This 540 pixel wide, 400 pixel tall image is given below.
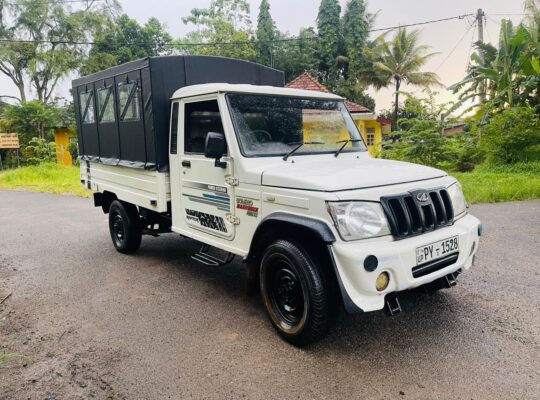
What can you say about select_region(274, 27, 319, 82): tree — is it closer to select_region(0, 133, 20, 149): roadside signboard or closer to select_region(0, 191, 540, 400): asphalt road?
select_region(0, 133, 20, 149): roadside signboard

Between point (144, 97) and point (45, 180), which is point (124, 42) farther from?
point (144, 97)

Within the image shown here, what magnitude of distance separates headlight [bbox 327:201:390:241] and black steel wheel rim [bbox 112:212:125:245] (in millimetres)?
4118

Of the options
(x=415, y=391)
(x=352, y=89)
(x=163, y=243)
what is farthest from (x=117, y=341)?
(x=352, y=89)

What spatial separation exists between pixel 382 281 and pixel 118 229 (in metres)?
4.66

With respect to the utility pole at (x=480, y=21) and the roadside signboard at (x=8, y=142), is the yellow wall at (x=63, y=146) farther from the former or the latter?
the utility pole at (x=480, y=21)

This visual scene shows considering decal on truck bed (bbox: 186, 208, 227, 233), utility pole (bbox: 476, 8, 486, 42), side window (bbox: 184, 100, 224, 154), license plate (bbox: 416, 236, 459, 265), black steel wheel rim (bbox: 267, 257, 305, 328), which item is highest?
utility pole (bbox: 476, 8, 486, 42)

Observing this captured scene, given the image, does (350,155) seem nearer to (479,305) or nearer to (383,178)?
(383,178)

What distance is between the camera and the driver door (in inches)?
162

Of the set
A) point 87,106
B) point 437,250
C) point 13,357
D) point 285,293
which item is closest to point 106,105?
point 87,106

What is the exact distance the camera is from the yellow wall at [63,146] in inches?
971

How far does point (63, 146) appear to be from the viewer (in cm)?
2505

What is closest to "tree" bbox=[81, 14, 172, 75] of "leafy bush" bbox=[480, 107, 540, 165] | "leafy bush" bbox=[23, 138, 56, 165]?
"leafy bush" bbox=[23, 138, 56, 165]

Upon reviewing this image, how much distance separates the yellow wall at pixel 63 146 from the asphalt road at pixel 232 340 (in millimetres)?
21024

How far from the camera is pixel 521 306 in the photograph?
4.10 meters
